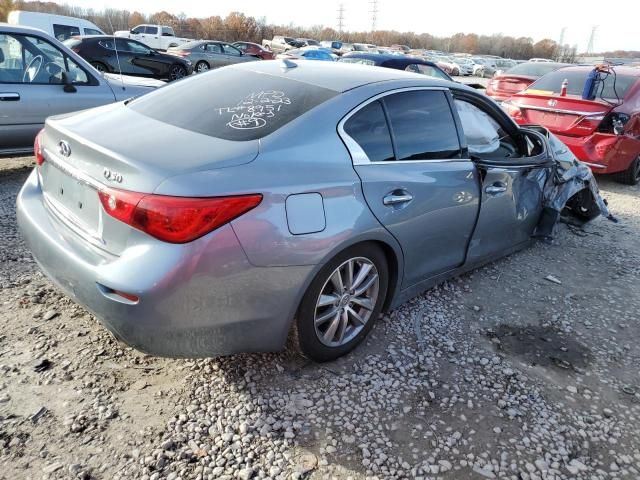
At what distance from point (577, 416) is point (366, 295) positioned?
1234 mm

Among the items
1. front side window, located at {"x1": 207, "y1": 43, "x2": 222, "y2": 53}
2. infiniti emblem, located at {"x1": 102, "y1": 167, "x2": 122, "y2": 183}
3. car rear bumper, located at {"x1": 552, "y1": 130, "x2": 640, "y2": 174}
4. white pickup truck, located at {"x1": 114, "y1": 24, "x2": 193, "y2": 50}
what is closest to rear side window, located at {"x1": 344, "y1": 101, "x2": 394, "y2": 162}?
infiniti emblem, located at {"x1": 102, "y1": 167, "x2": 122, "y2": 183}

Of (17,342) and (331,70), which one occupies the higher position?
(331,70)

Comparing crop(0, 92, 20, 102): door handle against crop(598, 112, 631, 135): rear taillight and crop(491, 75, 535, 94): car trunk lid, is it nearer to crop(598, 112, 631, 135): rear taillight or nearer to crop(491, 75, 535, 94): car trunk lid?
crop(598, 112, 631, 135): rear taillight

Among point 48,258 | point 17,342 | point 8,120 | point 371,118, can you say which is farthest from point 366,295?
point 8,120

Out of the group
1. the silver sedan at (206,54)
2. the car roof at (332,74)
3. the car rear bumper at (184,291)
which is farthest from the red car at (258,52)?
the car rear bumper at (184,291)

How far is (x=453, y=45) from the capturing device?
9056 centimetres

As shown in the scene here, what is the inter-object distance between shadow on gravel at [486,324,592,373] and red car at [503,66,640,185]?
13.3 ft

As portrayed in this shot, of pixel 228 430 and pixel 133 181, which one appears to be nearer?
pixel 133 181

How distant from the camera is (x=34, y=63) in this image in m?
5.29

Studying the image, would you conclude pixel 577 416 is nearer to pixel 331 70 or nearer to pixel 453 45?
pixel 331 70

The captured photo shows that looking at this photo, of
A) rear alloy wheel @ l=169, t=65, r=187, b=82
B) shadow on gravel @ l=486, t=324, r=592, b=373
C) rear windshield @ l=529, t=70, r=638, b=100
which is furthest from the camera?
rear alloy wheel @ l=169, t=65, r=187, b=82

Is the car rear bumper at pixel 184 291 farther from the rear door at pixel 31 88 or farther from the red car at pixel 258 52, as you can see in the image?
the red car at pixel 258 52

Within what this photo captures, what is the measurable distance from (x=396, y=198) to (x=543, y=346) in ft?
4.56

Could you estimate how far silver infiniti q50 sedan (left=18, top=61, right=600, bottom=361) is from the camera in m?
2.03
